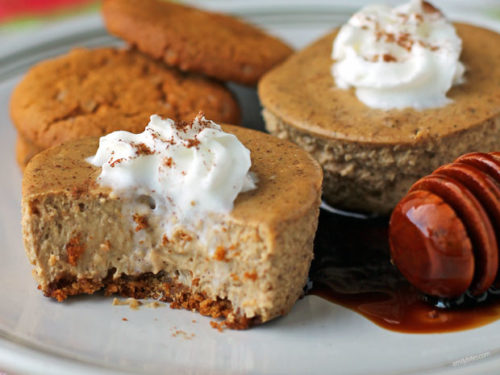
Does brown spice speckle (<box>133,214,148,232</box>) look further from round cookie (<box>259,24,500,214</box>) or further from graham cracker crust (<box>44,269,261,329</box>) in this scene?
round cookie (<box>259,24,500,214</box>)

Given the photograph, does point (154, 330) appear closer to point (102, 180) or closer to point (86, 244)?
point (86, 244)

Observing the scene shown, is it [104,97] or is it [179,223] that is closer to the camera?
[179,223]

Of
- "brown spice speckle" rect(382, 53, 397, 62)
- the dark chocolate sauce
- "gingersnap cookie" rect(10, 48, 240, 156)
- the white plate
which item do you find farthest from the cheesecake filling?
"brown spice speckle" rect(382, 53, 397, 62)

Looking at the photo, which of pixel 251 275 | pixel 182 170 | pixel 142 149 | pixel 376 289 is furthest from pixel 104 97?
pixel 376 289

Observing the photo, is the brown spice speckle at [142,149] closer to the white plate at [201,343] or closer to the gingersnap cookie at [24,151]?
the white plate at [201,343]

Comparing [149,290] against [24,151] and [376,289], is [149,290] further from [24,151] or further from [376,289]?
[24,151]

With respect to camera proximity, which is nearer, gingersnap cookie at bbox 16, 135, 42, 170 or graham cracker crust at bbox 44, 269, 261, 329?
graham cracker crust at bbox 44, 269, 261, 329
